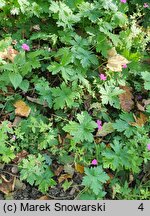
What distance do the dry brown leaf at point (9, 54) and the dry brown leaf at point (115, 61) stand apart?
756 mm

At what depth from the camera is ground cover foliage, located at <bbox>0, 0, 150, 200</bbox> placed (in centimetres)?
308

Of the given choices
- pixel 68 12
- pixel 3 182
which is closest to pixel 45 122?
pixel 3 182

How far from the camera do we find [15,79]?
3.18 m

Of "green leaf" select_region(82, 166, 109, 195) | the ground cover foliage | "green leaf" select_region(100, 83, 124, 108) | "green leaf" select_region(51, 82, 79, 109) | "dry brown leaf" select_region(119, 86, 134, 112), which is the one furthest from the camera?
"dry brown leaf" select_region(119, 86, 134, 112)

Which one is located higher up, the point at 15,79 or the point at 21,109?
the point at 15,79

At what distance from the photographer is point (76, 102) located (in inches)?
130

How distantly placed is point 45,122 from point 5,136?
360 mm

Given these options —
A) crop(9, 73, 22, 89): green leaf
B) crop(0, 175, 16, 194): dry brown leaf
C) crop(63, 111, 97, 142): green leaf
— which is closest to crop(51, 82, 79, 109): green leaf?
crop(63, 111, 97, 142): green leaf

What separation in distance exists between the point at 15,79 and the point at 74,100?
490mm

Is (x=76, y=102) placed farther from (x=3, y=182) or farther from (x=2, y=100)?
(x=3, y=182)

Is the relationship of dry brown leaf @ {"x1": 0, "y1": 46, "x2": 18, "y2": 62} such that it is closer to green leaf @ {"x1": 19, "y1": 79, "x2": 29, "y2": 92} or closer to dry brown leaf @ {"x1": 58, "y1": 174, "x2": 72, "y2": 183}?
green leaf @ {"x1": 19, "y1": 79, "x2": 29, "y2": 92}

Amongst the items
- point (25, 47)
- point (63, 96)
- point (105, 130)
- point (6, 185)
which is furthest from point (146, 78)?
point (6, 185)

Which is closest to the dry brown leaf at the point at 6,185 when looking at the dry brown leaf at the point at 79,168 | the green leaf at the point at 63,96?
the dry brown leaf at the point at 79,168

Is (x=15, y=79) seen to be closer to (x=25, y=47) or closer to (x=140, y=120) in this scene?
(x=25, y=47)
